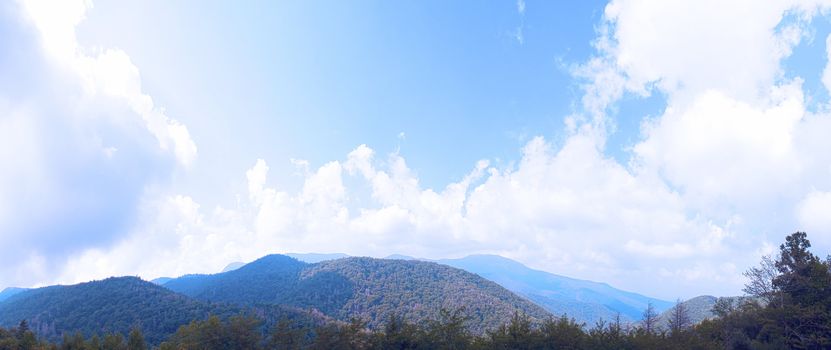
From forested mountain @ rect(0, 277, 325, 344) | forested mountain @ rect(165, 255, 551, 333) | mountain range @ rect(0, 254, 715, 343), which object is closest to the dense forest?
mountain range @ rect(0, 254, 715, 343)

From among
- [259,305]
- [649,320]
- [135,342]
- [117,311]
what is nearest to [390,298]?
[259,305]

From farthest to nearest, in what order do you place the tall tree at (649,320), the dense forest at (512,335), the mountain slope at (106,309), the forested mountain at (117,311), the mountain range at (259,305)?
the mountain range at (259,305) → the mountain slope at (106,309) → the forested mountain at (117,311) → the tall tree at (649,320) → the dense forest at (512,335)

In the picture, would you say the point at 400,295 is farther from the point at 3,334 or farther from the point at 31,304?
the point at 3,334

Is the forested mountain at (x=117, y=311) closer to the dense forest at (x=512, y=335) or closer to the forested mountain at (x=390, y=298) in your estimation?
the forested mountain at (x=390, y=298)

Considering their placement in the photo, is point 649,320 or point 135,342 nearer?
point 135,342

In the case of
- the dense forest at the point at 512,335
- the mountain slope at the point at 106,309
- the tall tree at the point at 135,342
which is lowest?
the mountain slope at the point at 106,309

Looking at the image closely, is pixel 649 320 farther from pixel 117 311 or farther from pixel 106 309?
pixel 106 309

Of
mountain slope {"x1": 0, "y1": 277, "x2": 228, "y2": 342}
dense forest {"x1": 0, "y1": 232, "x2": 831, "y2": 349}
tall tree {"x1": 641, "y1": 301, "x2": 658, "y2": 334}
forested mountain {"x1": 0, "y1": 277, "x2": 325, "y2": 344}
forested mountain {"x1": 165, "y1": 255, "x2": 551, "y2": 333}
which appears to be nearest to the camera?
dense forest {"x1": 0, "y1": 232, "x2": 831, "y2": 349}

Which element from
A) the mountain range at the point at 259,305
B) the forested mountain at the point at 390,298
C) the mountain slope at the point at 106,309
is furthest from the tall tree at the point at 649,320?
the mountain slope at the point at 106,309

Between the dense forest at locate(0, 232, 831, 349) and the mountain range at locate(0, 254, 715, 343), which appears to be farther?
the mountain range at locate(0, 254, 715, 343)

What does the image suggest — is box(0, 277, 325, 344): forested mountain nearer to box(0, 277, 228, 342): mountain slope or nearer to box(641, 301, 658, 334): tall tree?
box(0, 277, 228, 342): mountain slope

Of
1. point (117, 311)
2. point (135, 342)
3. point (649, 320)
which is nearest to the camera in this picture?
point (135, 342)

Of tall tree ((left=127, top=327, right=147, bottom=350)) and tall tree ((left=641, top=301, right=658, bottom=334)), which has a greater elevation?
tall tree ((left=641, top=301, right=658, bottom=334))

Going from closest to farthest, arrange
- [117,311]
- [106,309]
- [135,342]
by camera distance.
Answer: [135,342], [117,311], [106,309]
